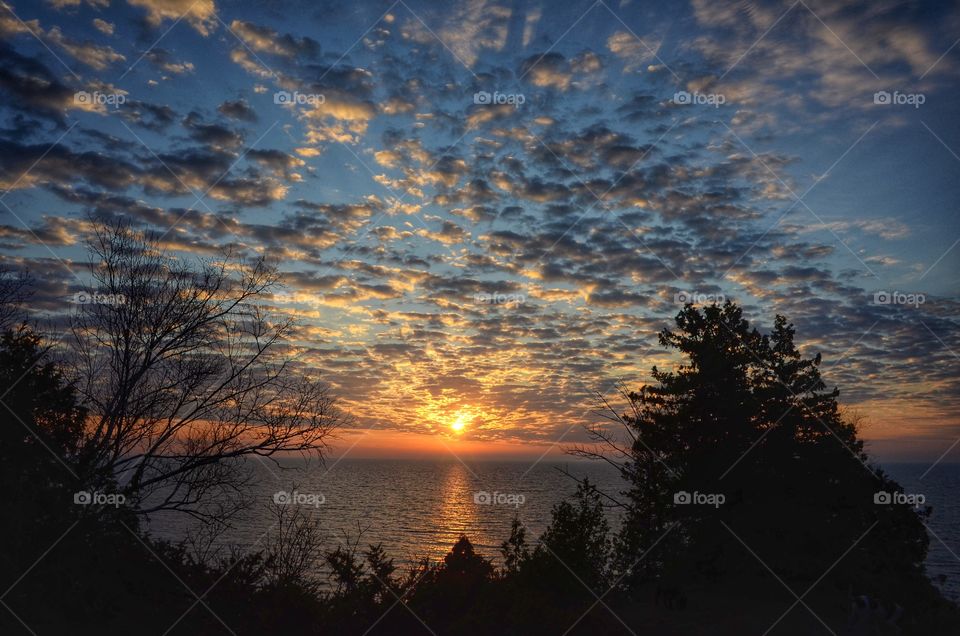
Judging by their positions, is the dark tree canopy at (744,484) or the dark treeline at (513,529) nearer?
the dark treeline at (513,529)

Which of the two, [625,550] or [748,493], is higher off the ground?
[748,493]

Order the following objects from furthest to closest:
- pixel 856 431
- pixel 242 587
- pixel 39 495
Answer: pixel 856 431
pixel 242 587
pixel 39 495

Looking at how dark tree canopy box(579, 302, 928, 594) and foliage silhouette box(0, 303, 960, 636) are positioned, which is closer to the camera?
foliage silhouette box(0, 303, 960, 636)

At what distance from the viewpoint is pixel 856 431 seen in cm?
2370

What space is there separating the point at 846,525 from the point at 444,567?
48.3 ft

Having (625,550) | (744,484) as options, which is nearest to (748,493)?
(744,484)

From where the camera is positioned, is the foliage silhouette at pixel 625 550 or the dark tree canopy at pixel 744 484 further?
the dark tree canopy at pixel 744 484

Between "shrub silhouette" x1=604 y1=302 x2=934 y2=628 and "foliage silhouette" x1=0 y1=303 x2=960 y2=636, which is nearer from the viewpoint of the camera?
"foliage silhouette" x1=0 y1=303 x2=960 y2=636

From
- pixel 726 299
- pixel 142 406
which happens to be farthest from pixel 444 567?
pixel 726 299

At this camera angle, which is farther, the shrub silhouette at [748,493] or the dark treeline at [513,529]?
the shrub silhouette at [748,493]

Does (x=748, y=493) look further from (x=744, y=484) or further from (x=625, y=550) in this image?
(x=625, y=550)

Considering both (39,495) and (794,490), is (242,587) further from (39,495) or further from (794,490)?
(794,490)

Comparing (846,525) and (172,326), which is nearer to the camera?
(172,326)

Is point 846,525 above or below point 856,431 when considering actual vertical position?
below
